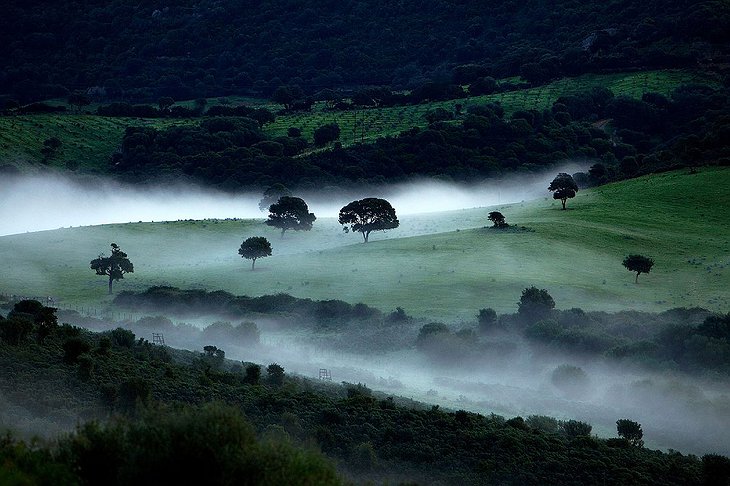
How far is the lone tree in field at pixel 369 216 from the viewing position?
91.8 m

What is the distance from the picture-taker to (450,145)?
16888 cm

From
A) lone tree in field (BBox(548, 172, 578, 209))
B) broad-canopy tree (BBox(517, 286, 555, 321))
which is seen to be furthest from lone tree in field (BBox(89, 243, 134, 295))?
lone tree in field (BBox(548, 172, 578, 209))

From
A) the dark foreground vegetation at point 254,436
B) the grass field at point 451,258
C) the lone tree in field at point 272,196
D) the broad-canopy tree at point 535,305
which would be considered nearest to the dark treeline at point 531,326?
the broad-canopy tree at point 535,305

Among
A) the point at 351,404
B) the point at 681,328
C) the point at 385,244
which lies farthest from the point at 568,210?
the point at 351,404

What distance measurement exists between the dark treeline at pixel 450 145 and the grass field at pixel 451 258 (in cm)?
4238

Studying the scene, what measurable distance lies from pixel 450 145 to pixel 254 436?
153 meters

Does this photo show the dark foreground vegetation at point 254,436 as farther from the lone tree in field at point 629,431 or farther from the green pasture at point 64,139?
the green pasture at point 64,139

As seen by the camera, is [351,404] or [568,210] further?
[568,210]

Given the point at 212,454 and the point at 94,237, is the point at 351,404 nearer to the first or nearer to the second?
the point at 212,454

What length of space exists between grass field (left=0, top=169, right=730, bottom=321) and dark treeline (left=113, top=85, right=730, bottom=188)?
139ft

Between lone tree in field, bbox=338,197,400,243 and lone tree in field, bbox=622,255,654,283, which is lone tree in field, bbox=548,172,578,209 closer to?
lone tree in field, bbox=338,197,400,243

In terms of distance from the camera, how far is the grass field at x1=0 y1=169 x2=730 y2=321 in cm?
6781

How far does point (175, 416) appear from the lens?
18.6 metres

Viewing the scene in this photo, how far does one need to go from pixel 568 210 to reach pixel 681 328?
51787 mm
